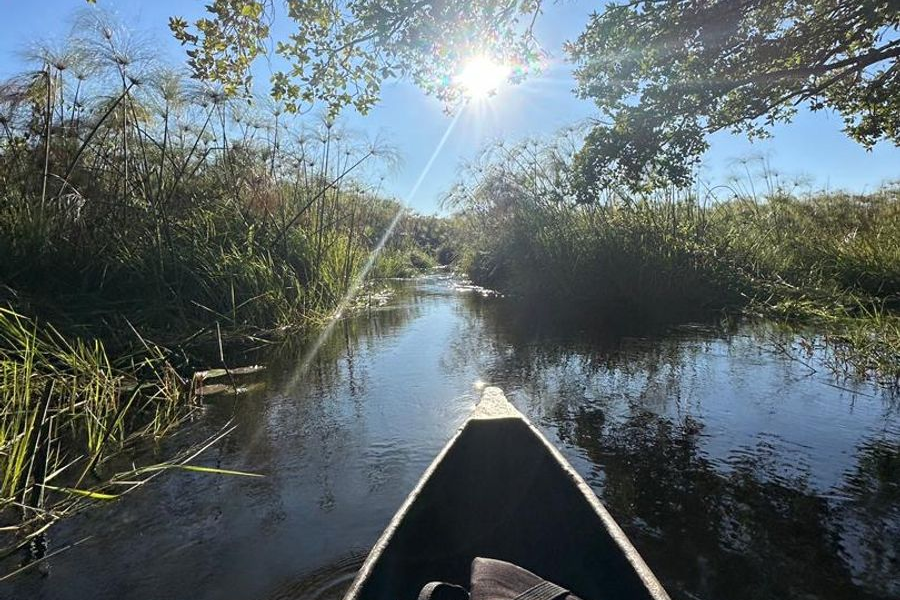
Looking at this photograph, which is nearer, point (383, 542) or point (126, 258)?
point (383, 542)

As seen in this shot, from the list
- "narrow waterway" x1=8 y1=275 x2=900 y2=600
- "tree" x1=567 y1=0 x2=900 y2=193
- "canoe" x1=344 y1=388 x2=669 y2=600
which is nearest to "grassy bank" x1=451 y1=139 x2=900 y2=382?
"tree" x1=567 y1=0 x2=900 y2=193

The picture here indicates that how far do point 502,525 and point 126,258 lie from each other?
452 cm

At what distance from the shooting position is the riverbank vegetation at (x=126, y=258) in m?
3.13

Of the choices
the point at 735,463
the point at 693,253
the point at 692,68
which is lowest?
the point at 735,463

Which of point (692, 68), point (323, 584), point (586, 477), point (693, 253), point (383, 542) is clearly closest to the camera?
point (383, 542)

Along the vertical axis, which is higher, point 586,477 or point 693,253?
point 693,253

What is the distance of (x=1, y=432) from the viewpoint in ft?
7.32

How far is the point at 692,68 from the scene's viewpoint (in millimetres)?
4562

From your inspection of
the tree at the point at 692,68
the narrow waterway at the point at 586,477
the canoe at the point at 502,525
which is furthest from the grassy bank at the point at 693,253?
the canoe at the point at 502,525

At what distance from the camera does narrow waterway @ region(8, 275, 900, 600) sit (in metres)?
1.96

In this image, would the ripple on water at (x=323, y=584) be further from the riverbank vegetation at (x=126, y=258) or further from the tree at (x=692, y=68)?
the tree at (x=692, y=68)

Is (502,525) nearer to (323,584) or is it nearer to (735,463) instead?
(323,584)

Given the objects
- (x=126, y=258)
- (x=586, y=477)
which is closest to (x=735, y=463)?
(x=586, y=477)

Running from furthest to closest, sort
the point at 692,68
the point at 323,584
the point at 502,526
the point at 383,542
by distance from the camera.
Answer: the point at 692,68
the point at 502,526
the point at 323,584
the point at 383,542
